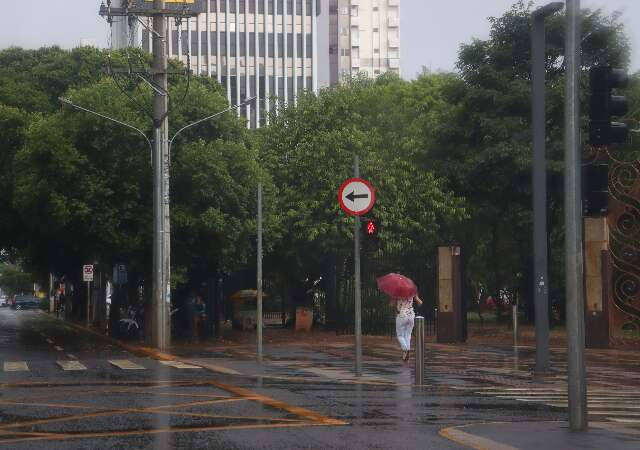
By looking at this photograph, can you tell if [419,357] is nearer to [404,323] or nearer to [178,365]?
[404,323]

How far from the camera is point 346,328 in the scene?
3869 centimetres

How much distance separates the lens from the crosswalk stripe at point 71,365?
73.5 ft

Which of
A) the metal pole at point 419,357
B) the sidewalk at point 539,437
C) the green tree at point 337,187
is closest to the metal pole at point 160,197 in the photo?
the green tree at point 337,187

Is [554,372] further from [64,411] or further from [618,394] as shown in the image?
[64,411]

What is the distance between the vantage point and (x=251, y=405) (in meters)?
14.3

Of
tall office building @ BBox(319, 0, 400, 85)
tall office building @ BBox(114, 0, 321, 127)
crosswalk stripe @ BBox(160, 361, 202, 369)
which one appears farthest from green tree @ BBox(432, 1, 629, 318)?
tall office building @ BBox(319, 0, 400, 85)

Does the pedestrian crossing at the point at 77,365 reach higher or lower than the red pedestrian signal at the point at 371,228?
lower

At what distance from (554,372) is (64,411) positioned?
10.5 metres

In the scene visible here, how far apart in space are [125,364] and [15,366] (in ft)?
7.21

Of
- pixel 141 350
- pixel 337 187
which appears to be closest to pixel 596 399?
pixel 141 350

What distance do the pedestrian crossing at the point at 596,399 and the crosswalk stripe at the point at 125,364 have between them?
7.84m

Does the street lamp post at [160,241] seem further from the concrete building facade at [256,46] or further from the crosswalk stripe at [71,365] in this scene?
the concrete building facade at [256,46]

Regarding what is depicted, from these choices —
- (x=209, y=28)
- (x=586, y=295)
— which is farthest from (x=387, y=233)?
(x=209, y=28)

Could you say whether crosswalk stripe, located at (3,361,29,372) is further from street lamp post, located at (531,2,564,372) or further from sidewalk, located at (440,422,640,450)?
sidewalk, located at (440,422,640,450)
